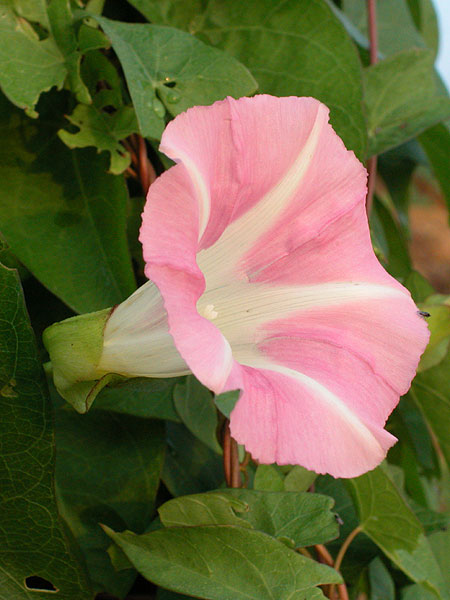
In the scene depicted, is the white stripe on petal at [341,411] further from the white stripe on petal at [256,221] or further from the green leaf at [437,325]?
the green leaf at [437,325]

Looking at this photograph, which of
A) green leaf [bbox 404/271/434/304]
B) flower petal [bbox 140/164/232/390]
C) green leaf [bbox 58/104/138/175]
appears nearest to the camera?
flower petal [bbox 140/164/232/390]

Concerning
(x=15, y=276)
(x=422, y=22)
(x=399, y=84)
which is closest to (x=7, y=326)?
(x=15, y=276)

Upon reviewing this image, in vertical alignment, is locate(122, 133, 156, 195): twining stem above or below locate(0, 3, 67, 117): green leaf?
below

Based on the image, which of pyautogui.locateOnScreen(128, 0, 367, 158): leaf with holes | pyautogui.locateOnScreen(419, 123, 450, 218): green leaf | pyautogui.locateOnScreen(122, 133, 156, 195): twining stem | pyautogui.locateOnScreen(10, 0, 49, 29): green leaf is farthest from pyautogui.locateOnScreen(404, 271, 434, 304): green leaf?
pyautogui.locateOnScreen(10, 0, 49, 29): green leaf

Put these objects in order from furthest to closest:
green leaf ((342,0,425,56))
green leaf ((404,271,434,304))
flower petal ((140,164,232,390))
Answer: green leaf ((342,0,425,56)) < green leaf ((404,271,434,304)) < flower petal ((140,164,232,390))

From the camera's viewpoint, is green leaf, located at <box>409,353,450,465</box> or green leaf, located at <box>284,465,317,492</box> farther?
green leaf, located at <box>409,353,450,465</box>

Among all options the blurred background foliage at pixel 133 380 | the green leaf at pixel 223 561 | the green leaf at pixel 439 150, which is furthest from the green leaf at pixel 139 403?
the green leaf at pixel 439 150

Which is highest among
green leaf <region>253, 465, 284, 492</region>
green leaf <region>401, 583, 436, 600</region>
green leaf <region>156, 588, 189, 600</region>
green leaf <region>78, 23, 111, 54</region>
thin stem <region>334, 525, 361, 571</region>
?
green leaf <region>78, 23, 111, 54</region>

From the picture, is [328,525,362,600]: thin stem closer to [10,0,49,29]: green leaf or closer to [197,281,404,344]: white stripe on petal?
[197,281,404,344]: white stripe on petal
